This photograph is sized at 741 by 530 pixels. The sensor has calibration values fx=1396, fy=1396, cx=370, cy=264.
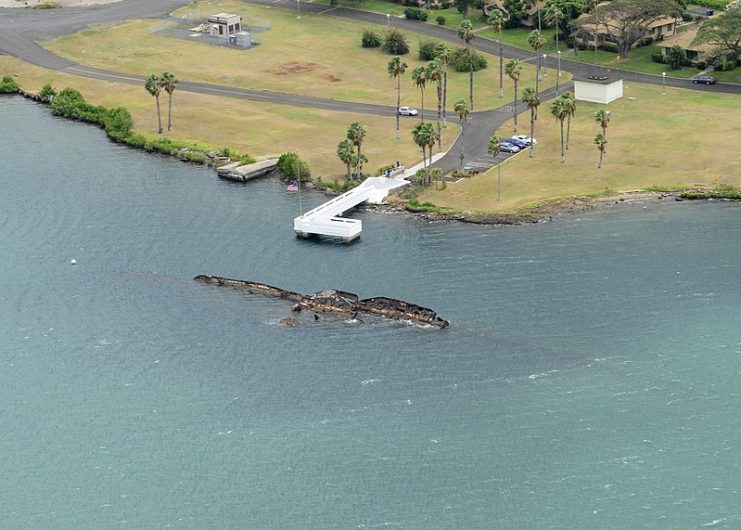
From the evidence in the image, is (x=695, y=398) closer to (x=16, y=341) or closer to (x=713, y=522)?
(x=713, y=522)

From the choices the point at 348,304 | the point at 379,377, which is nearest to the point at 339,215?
the point at 348,304

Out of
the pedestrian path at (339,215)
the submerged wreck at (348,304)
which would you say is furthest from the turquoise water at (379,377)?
the submerged wreck at (348,304)

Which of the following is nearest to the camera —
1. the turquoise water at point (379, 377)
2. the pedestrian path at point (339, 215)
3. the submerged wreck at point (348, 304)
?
the turquoise water at point (379, 377)

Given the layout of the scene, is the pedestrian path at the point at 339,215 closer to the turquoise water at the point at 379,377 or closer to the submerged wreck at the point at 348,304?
the turquoise water at the point at 379,377

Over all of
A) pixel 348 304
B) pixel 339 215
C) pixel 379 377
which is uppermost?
pixel 339 215

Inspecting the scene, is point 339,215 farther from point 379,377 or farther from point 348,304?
point 379,377

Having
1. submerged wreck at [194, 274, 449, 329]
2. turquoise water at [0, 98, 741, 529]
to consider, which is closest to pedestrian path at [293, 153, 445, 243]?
turquoise water at [0, 98, 741, 529]

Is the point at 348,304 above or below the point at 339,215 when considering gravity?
below
